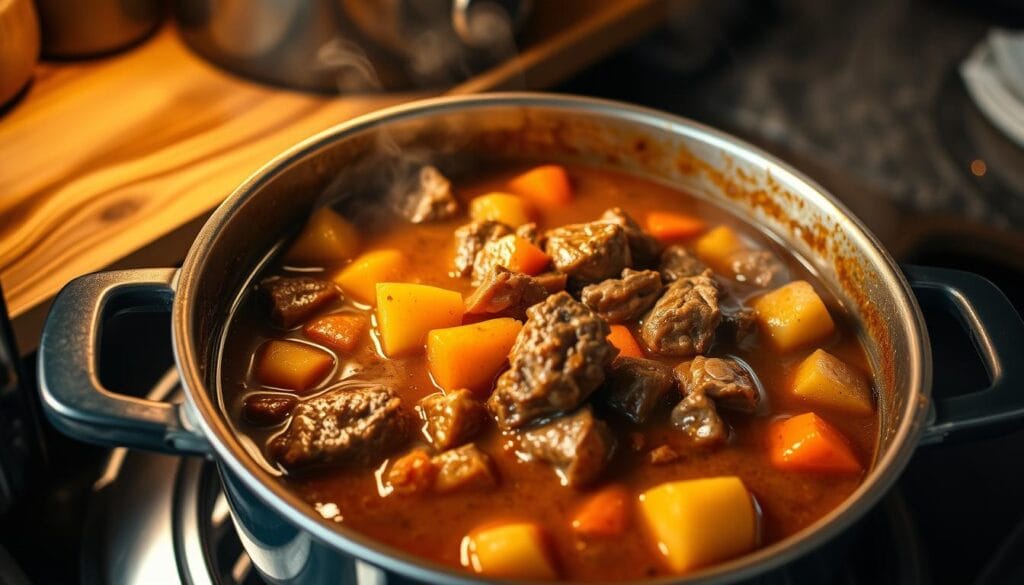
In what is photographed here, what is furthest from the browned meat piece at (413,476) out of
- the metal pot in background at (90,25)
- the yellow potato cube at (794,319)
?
the metal pot in background at (90,25)

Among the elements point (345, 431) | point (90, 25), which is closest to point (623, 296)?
point (345, 431)

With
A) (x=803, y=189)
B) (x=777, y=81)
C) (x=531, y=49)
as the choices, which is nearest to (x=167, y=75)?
(x=531, y=49)

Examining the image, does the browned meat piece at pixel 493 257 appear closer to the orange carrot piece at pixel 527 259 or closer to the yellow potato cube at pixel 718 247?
the orange carrot piece at pixel 527 259

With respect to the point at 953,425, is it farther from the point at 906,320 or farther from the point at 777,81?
the point at 777,81

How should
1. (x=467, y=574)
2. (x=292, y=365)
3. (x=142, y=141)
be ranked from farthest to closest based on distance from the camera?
1. (x=142, y=141)
2. (x=292, y=365)
3. (x=467, y=574)

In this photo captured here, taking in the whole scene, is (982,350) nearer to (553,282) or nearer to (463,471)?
(553,282)

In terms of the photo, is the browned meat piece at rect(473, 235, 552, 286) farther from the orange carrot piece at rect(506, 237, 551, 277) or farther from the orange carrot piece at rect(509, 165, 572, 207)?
the orange carrot piece at rect(509, 165, 572, 207)
